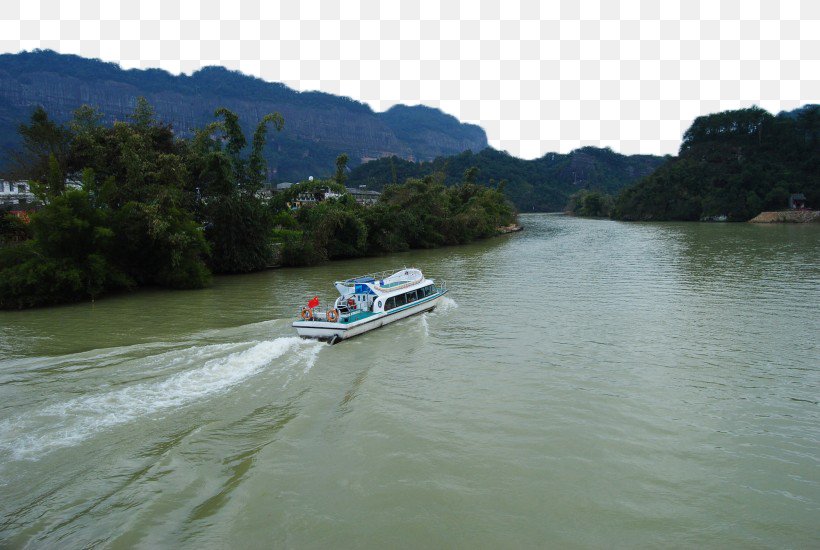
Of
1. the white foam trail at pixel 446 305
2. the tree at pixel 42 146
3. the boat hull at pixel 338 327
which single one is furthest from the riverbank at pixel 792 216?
the tree at pixel 42 146

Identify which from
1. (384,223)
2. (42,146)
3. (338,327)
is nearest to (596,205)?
(384,223)

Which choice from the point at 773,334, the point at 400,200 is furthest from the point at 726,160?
the point at 773,334

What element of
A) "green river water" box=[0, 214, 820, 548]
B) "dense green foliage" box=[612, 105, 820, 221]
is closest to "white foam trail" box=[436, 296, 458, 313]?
"green river water" box=[0, 214, 820, 548]

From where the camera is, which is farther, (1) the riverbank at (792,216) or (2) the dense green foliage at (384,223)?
(1) the riverbank at (792,216)

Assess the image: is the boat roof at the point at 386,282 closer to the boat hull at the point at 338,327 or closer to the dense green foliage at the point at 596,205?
the boat hull at the point at 338,327

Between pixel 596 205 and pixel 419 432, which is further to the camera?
pixel 596 205

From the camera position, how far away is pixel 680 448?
9570 mm

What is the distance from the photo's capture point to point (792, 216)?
81.5 m

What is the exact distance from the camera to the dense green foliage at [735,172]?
3563 inches

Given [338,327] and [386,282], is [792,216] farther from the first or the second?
[338,327]

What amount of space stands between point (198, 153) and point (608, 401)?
33506 millimetres

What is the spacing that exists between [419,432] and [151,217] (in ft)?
71.3

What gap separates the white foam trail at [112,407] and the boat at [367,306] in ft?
8.13

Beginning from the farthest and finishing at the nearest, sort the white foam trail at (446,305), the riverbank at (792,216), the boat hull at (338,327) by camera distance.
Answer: the riverbank at (792,216)
the white foam trail at (446,305)
the boat hull at (338,327)
